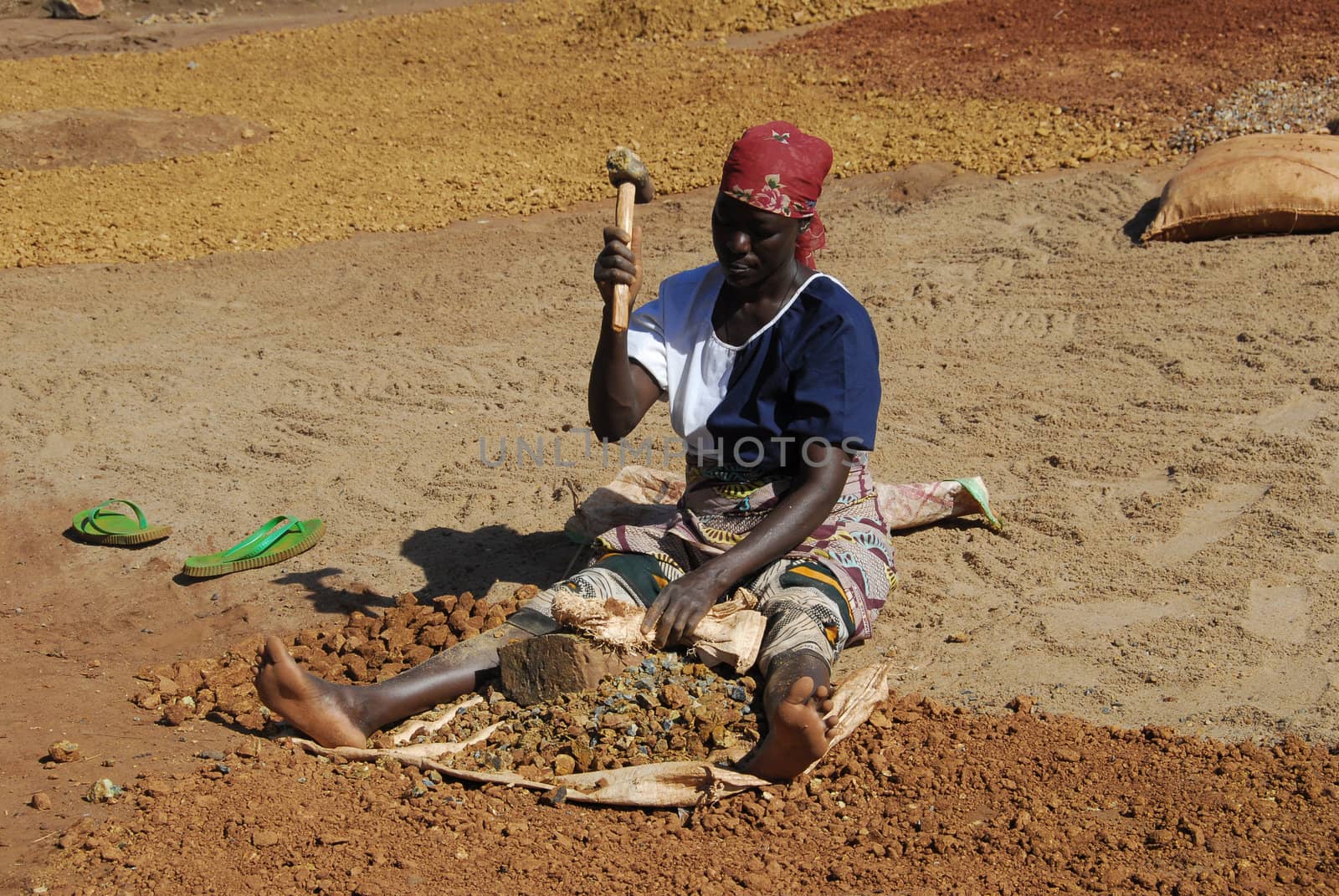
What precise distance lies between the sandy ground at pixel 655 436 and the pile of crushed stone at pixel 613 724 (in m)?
0.60

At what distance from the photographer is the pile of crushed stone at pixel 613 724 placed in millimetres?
2961

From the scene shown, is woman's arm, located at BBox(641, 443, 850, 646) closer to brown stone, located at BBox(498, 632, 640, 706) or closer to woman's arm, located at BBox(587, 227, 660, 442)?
brown stone, located at BBox(498, 632, 640, 706)

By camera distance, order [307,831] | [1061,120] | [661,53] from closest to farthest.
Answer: [307,831] < [1061,120] < [661,53]

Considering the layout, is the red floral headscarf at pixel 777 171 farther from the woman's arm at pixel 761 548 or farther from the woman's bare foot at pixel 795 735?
the woman's bare foot at pixel 795 735

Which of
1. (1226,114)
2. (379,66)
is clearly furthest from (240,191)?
(1226,114)

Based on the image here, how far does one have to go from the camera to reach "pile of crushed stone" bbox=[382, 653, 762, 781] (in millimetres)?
2961

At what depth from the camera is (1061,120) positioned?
807 cm

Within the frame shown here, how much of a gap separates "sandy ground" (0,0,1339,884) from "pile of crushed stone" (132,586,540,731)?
0.35ft

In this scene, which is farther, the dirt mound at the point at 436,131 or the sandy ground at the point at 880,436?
the dirt mound at the point at 436,131

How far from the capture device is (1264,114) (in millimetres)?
7516

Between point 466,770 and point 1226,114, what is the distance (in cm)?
664

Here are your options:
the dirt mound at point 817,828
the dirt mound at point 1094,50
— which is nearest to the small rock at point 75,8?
the dirt mound at point 1094,50

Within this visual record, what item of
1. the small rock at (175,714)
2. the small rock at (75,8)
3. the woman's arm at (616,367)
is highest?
the woman's arm at (616,367)

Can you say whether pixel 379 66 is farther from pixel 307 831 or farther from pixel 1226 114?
pixel 307 831
